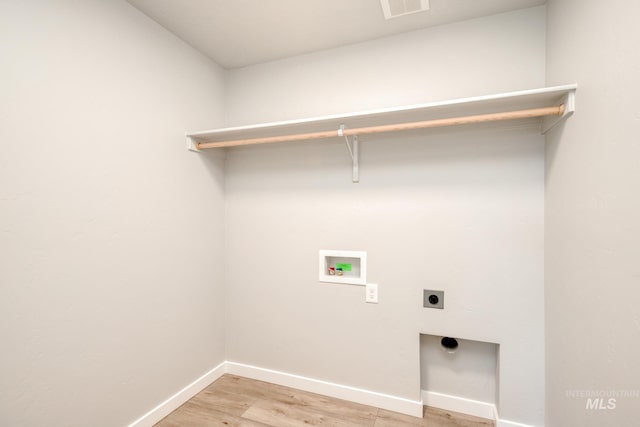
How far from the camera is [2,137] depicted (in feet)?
3.66

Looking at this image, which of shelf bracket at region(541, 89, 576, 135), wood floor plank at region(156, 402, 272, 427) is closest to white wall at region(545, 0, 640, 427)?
shelf bracket at region(541, 89, 576, 135)

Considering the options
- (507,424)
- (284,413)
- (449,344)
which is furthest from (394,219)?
(284,413)

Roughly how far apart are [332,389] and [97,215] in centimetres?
182

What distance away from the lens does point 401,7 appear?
5.19 feet

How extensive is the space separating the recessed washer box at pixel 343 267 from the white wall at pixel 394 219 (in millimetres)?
47

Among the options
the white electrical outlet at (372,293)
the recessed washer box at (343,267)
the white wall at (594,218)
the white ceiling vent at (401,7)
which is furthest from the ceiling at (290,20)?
the white electrical outlet at (372,293)

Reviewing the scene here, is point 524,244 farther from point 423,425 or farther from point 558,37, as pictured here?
point 423,425

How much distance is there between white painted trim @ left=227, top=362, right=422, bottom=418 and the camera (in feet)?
6.03

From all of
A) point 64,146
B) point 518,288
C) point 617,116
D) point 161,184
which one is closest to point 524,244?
point 518,288

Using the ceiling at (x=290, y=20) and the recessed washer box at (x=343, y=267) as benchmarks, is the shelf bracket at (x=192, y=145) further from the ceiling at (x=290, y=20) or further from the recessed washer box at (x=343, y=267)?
the recessed washer box at (x=343, y=267)

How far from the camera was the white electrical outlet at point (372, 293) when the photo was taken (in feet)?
6.26

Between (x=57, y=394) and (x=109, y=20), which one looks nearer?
(x=57, y=394)

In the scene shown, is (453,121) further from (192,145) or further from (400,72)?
(192,145)

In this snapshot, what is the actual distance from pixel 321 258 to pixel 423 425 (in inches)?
46.5
